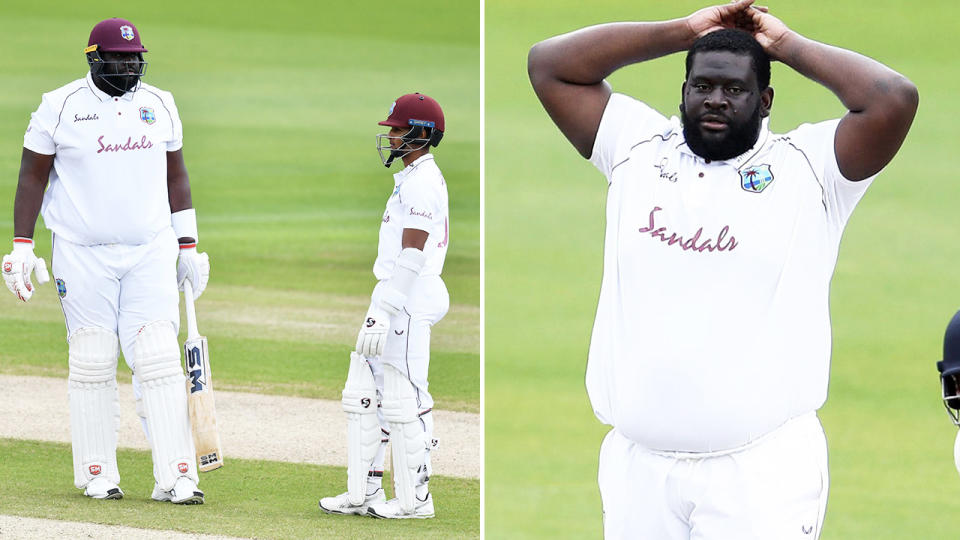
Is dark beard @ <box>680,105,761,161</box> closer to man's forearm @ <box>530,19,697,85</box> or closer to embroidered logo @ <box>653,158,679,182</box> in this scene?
embroidered logo @ <box>653,158,679,182</box>

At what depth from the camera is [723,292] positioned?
3352 millimetres

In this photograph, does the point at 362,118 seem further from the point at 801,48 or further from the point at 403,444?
the point at 801,48

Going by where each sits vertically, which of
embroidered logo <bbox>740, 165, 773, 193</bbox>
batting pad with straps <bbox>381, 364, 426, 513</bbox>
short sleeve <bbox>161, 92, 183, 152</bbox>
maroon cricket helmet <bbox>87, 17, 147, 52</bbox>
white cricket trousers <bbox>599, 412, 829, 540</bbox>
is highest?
maroon cricket helmet <bbox>87, 17, 147, 52</bbox>

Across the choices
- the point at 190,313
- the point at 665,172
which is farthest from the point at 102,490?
the point at 665,172

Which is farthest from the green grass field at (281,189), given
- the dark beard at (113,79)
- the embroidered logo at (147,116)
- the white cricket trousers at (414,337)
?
the dark beard at (113,79)

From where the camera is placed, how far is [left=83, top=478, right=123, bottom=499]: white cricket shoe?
608 centimetres

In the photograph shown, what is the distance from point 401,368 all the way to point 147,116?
1.49 metres

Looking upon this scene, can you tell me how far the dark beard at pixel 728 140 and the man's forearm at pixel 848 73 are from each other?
0.55 feet

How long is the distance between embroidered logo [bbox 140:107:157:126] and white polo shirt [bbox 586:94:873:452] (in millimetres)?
3191

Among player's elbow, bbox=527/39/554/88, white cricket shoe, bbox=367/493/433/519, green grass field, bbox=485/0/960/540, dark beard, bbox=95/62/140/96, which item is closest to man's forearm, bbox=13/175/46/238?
dark beard, bbox=95/62/140/96

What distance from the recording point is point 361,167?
20.5 meters

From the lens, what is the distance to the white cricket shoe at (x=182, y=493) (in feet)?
19.8

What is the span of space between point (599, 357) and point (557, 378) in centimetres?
625

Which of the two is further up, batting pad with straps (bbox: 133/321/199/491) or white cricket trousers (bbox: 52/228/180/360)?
white cricket trousers (bbox: 52/228/180/360)
